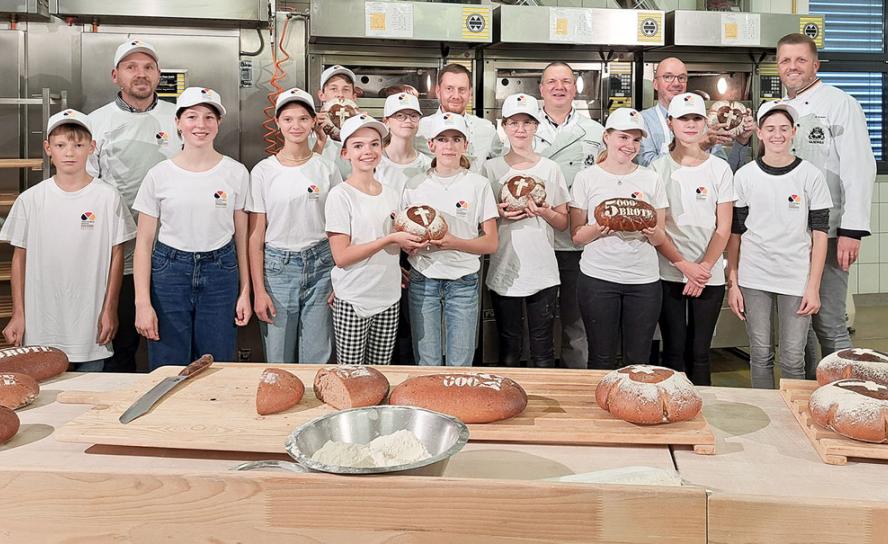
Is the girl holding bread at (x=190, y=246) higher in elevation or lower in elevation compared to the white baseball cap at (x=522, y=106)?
lower

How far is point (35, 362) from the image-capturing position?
6.07 feet

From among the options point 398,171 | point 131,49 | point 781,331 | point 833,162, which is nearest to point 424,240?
point 398,171

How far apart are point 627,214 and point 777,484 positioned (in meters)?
1.73

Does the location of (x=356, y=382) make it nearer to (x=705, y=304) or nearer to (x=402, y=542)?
(x=402, y=542)

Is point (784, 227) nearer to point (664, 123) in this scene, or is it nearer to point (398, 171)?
point (664, 123)

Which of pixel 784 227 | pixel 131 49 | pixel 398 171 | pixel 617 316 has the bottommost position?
pixel 617 316

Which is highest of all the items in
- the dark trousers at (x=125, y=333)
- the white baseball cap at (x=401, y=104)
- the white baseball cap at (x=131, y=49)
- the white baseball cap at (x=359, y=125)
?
the white baseball cap at (x=131, y=49)

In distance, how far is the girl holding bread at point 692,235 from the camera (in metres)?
3.23

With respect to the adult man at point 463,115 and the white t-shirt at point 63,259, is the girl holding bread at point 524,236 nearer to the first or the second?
the adult man at point 463,115

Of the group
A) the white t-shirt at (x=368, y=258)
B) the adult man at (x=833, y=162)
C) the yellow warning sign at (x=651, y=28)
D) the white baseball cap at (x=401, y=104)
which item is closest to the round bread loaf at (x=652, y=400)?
the white t-shirt at (x=368, y=258)

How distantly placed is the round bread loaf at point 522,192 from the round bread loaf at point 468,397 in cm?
163

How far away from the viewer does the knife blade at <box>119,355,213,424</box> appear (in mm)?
1495

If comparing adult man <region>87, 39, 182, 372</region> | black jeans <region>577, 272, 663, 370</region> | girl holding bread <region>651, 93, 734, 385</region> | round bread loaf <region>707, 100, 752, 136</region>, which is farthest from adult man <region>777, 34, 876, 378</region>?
adult man <region>87, 39, 182, 372</region>

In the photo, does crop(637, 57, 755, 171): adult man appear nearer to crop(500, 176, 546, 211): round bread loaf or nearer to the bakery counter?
crop(500, 176, 546, 211): round bread loaf
